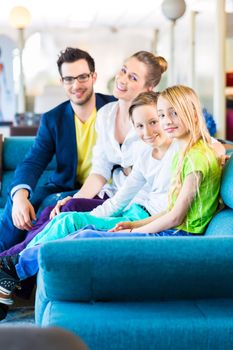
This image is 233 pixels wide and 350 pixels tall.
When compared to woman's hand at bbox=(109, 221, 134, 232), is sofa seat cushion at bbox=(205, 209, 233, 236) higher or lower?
higher

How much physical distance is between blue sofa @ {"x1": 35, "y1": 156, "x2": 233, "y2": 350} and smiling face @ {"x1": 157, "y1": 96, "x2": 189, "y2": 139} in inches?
28.1

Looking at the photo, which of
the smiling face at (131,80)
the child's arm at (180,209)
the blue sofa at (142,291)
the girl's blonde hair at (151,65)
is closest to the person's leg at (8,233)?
the smiling face at (131,80)

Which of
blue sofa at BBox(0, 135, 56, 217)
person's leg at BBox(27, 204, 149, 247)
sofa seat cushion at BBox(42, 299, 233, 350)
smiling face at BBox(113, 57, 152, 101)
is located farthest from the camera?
blue sofa at BBox(0, 135, 56, 217)

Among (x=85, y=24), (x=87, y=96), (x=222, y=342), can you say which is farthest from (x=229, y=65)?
(x=222, y=342)

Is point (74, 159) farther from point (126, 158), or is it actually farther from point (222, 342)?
point (222, 342)

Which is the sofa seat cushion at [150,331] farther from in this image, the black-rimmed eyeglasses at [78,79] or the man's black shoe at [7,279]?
the black-rimmed eyeglasses at [78,79]

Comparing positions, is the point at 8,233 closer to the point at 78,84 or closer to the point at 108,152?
the point at 108,152

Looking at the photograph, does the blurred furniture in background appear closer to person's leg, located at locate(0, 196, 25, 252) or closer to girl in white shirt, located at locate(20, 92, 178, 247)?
girl in white shirt, located at locate(20, 92, 178, 247)

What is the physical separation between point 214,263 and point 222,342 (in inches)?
8.7

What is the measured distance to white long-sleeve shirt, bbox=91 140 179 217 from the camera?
3.08 meters

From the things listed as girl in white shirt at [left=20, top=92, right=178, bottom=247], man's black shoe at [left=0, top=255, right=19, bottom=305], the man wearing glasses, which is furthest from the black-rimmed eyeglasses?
man's black shoe at [left=0, top=255, right=19, bottom=305]

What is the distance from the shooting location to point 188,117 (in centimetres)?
281

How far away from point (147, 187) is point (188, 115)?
59 cm

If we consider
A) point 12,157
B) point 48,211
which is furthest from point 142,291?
point 12,157
